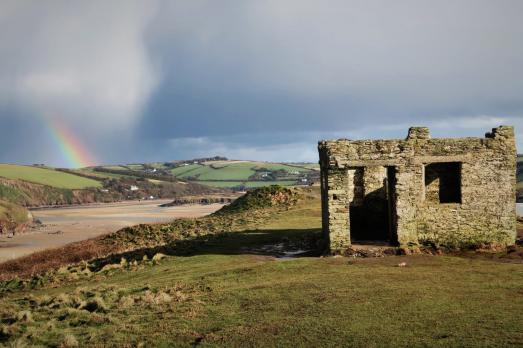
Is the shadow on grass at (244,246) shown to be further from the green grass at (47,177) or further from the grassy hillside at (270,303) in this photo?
the green grass at (47,177)

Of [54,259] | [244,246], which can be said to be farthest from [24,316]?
[54,259]

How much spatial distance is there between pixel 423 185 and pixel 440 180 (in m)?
2.10

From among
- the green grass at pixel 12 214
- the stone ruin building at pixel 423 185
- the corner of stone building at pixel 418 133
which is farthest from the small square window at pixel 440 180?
the green grass at pixel 12 214

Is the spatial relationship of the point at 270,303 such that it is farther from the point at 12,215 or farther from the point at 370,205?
Answer: the point at 12,215

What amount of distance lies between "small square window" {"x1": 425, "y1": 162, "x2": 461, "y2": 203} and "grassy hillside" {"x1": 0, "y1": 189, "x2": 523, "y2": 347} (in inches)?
164

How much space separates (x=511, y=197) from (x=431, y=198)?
350 cm

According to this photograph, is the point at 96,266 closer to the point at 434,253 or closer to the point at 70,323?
the point at 70,323

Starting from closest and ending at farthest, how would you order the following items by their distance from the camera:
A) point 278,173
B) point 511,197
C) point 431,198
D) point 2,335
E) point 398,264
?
point 2,335 < point 398,264 < point 511,197 < point 431,198 < point 278,173

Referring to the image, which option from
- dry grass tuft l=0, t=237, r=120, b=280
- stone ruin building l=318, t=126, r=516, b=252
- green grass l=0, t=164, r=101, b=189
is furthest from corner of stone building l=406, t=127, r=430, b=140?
green grass l=0, t=164, r=101, b=189

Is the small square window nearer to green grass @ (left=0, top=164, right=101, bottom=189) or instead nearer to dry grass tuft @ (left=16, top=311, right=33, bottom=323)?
dry grass tuft @ (left=16, top=311, right=33, bottom=323)

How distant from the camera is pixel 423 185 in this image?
22.2 m

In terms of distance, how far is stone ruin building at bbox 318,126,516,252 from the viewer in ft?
71.4

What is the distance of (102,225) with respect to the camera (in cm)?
6875

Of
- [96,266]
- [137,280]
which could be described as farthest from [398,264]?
[96,266]
